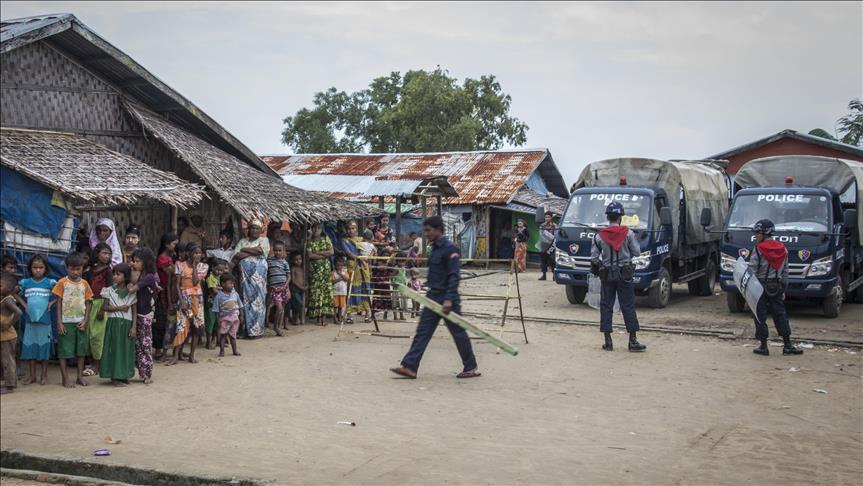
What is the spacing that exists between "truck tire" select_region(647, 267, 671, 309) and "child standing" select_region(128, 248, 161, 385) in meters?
10.1

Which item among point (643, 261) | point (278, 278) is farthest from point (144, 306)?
point (643, 261)

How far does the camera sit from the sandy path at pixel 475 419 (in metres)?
6.43

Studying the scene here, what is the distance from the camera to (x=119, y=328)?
9211 mm

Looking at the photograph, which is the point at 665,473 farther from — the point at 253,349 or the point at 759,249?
the point at 253,349

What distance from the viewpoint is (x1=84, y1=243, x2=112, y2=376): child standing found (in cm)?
928

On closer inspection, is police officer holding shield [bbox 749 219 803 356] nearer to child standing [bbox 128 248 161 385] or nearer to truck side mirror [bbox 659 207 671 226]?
truck side mirror [bbox 659 207 671 226]

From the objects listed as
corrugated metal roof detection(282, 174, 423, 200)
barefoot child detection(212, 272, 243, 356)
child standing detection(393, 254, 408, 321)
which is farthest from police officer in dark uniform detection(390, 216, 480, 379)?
corrugated metal roof detection(282, 174, 423, 200)

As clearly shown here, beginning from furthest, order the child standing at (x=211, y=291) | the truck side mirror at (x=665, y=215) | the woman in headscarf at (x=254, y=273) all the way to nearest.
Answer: the truck side mirror at (x=665, y=215) < the woman in headscarf at (x=254, y=273) < the child standing at (x=211, y=291)

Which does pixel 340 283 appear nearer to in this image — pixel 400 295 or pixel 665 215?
pixel 400 295

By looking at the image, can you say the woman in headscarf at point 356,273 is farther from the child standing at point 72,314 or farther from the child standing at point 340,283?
the child standing at point 72,314

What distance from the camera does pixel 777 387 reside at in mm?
9625

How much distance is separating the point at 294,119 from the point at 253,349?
1361 inches

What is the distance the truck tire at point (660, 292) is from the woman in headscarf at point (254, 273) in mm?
7688

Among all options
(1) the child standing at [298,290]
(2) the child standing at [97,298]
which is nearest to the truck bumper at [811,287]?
(1) the child standing at [298,290]
